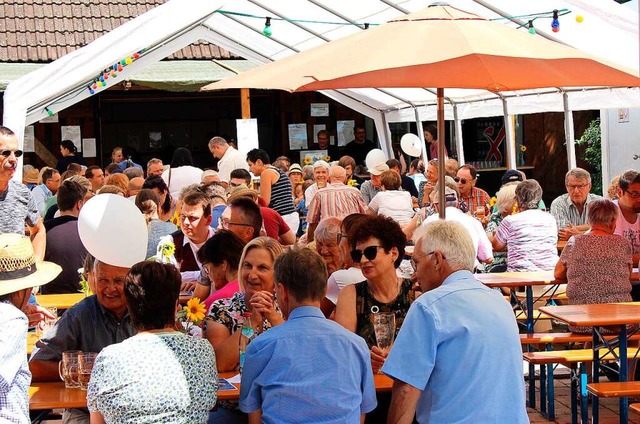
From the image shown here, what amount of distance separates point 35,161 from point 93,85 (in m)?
4.72

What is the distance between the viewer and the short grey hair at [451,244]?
3.42 meters

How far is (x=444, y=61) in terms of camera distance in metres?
4.64

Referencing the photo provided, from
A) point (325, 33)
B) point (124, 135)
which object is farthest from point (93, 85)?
point (124, 135)

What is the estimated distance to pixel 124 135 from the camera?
60.5 ft

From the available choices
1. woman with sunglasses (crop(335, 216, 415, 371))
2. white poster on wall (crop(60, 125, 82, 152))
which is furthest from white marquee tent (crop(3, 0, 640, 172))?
white poster on wall (crop(60, 125, 82, 152))

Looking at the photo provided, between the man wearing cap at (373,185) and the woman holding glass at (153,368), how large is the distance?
7639 millimetres

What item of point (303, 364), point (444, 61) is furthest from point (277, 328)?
point (444, 61)

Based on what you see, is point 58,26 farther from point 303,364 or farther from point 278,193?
point 303,364

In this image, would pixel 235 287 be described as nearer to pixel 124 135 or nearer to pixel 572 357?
pixel 572 357

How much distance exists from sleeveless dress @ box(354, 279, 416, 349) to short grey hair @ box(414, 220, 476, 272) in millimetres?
932

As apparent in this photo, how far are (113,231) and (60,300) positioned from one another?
193 cm

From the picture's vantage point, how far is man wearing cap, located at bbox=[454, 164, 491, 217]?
31.6ft

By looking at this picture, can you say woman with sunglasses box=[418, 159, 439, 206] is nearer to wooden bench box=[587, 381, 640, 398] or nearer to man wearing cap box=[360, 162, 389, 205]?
man wearing cap box=[360, 162, 389, 205]

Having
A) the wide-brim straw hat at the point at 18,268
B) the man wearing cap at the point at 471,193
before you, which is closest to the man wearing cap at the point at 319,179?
the man wearing cap at the point at 471,193
